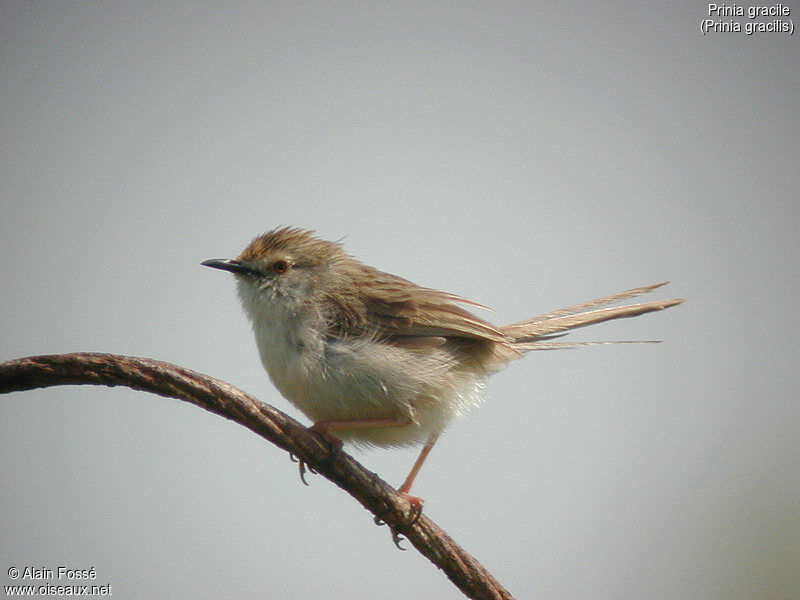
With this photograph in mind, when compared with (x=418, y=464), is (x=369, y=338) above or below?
above

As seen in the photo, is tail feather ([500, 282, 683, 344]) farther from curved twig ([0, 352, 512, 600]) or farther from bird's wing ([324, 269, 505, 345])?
curved twig ([0, 352, 512, 600])

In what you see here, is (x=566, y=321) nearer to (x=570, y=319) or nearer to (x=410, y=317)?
(x=570, y=319)

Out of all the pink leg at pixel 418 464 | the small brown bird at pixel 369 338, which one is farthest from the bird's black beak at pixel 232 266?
the pink leg at pixel 418 464

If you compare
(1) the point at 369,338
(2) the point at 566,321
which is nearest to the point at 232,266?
(1) the point at 369,338

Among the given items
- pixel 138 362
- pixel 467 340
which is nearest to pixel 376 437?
pixel 467 340

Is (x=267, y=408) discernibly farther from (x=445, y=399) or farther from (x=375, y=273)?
(x=375, y=273)

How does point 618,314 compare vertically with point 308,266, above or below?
below

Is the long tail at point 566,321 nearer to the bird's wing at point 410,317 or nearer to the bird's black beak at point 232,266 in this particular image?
the bird's wing at point 410,317
